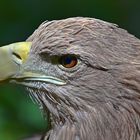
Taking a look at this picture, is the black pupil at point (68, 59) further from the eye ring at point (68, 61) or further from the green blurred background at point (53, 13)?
the green blurred background at point (53, 13)

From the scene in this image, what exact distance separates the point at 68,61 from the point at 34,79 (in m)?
0.21

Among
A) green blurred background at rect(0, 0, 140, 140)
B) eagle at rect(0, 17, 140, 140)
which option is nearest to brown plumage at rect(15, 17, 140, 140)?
eagle at rect(0, 17, 140, 140)

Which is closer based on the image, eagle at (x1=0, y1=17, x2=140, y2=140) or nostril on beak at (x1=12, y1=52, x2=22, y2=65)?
eagle at (x1=0, y1=17, x2=140, y2=140)

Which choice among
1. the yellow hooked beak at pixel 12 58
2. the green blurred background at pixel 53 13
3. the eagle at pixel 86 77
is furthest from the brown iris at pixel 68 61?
the green blurred background at pixel 53 13

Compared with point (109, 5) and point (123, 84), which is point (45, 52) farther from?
point (109, 5)

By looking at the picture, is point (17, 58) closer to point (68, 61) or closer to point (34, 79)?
point (34, 79)

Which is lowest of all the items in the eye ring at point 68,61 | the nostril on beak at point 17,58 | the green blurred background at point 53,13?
the green blurred background at point 53,13

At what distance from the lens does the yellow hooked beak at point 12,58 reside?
3639mm

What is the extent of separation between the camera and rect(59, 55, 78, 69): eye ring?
3.48 m

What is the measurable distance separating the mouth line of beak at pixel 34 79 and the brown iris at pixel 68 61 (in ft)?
0.27

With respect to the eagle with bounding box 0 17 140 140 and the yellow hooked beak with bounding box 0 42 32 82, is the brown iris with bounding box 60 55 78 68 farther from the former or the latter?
the yellow hooked beak with bounding box 0 42 32 82

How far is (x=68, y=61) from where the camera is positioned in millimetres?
3498

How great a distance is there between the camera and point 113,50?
3525 mm

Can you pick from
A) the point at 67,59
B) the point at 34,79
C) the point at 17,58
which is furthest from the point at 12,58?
the point at 67,59
